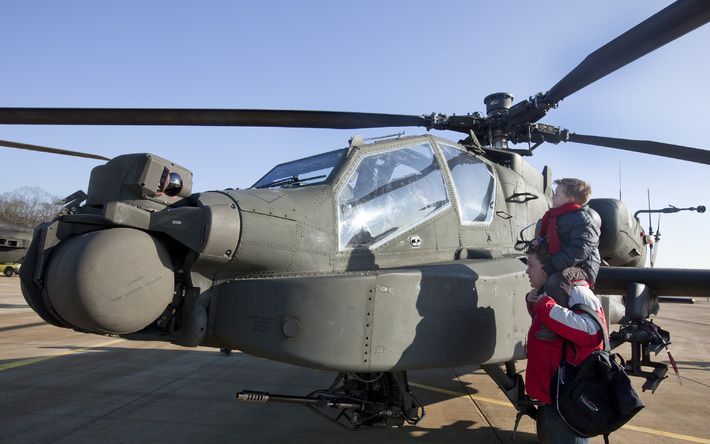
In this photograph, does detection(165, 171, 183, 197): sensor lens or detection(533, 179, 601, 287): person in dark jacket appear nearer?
detection(533, 179, 601, 287): person in dark jacket

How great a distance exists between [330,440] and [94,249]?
2.83 meters

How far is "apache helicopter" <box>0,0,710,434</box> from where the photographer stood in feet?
9.41

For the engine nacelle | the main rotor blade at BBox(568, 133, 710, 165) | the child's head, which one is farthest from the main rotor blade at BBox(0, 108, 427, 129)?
the main rotor blade at BBox(568, 133, 710, 165)

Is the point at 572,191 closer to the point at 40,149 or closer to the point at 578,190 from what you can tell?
the point at 578,190

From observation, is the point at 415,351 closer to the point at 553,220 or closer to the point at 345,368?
the point at 345,368

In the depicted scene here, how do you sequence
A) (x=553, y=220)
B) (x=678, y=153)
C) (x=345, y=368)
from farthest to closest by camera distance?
1. (x=678, y=153)
2. (x=553, y=220)
3. (x=345, y=368)

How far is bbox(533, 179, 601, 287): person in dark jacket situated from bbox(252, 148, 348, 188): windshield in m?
1.72

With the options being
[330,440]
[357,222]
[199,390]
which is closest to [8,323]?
[199,390]

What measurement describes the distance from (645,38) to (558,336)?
2.08m

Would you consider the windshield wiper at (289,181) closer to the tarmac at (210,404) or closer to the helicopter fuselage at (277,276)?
the helicopter fuselage at (277,276)

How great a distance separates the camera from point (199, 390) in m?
6.15

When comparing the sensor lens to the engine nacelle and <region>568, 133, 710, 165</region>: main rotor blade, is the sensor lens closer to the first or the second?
the engine nacelle

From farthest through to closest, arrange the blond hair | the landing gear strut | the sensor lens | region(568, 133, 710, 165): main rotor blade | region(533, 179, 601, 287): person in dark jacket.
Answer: region(568, 133, 710, 165): main rotor blade, the landing gear strut, the sensor lens, the blond hair, region(533, 179, 601, 287): person in dark jacket

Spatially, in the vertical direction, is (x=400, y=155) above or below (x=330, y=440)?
above
